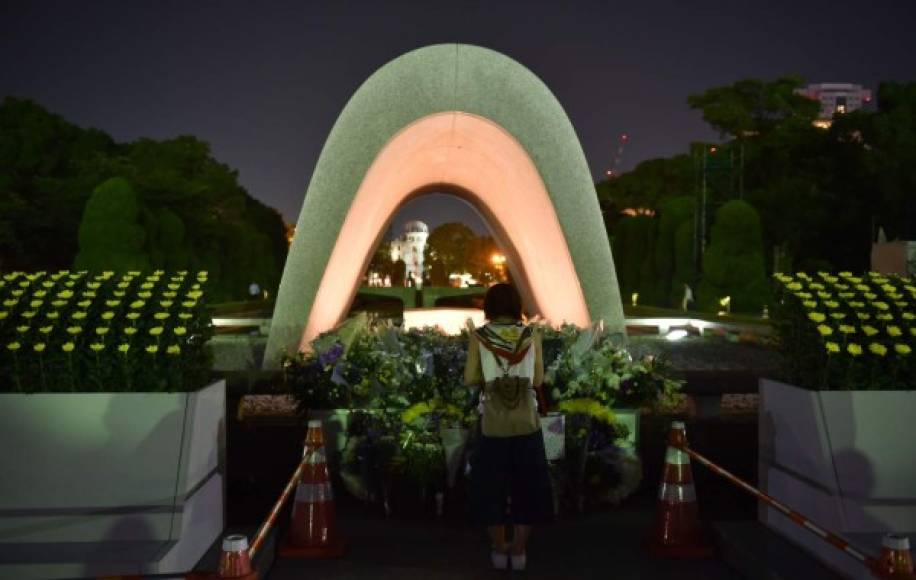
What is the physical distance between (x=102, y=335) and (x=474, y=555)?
81.1 inches

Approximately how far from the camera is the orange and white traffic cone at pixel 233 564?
227cm

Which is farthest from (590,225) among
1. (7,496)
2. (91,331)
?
(7,496)

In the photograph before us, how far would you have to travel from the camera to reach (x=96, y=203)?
23141 mm

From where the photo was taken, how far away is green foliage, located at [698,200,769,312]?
23.4m

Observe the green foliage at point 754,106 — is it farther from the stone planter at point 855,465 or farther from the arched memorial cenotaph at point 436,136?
the stone planter at point 855,465

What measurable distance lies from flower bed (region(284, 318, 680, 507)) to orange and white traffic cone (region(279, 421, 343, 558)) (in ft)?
2.63

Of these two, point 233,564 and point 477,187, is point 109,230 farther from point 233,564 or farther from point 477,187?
point 233,564

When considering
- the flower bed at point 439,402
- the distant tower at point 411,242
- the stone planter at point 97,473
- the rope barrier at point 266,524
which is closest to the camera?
the rope barrier at point 266,524

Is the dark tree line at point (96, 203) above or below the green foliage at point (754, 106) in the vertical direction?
Result: below

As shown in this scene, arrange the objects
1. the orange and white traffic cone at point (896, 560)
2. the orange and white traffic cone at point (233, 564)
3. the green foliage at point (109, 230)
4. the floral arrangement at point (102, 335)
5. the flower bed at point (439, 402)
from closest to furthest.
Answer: the orange and white traffic cone at point (233, 564) → the orange and white traffic cone at point (896, 560) → the floral arrangement at point (102, 335) → the flower bed at point (439, 402) → the green foliage at point (109, 230)

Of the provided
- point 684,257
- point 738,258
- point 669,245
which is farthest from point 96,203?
point 669,245

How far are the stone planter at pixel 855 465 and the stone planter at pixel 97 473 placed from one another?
2794 mm

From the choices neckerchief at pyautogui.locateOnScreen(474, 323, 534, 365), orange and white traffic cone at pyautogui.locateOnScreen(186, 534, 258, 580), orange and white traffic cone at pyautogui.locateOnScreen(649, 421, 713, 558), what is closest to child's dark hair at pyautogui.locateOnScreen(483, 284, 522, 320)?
neckerchief at pyautogui.locateOnScreen(474, 323, 534, 365)

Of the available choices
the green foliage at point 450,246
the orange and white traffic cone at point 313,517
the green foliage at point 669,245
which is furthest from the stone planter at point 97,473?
the green foliage at point 450,246
